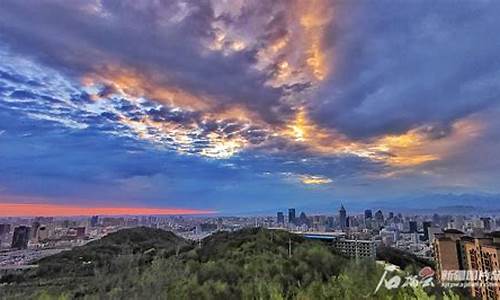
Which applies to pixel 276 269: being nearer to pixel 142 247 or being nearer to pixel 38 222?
pixel 142 247

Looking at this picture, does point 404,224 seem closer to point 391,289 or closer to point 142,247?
point 142,247

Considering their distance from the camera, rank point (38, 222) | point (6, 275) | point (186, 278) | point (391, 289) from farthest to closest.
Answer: point (38, 222) < point (6, 275) < point (186, 278) < point (391, 289)

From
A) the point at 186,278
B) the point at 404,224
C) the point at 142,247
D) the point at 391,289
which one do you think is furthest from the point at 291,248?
the point at 404,224

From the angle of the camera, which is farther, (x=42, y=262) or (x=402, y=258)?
(x=402, y=258)

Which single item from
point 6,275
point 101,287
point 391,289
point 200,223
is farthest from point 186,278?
point 200,223

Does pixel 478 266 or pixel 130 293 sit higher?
pixel 478 266

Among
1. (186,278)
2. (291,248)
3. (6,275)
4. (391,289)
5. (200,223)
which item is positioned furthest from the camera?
(200,223)
